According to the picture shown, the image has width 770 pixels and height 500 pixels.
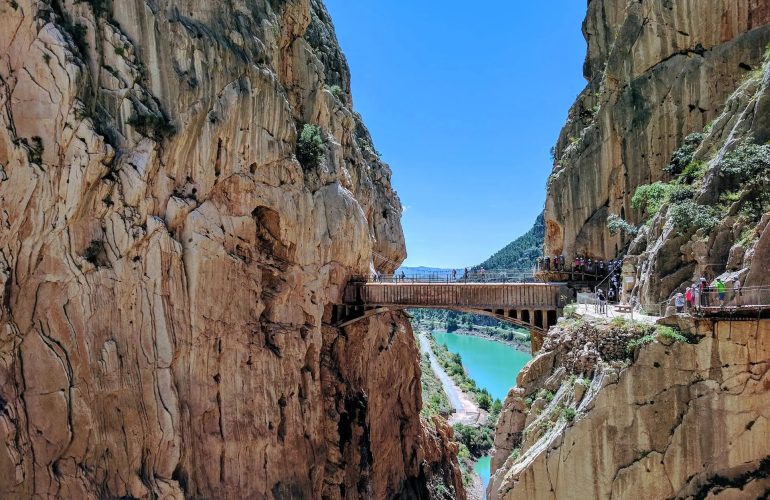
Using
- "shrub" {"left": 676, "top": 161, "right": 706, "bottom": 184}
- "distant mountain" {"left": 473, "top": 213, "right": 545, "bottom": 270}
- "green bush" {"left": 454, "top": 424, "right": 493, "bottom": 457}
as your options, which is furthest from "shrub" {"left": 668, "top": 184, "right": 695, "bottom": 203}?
"distant mountain" {"left": 473, "top": 213, "right": 545, "bottom": 270}

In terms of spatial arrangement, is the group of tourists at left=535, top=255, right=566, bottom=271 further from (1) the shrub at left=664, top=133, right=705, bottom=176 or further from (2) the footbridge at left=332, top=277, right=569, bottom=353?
(1) the shrub at left=664, top=133, right=705, bottom=176

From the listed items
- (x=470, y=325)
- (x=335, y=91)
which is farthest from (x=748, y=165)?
(x=470, y=325)

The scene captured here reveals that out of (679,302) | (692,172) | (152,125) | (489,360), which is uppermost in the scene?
(152,125)

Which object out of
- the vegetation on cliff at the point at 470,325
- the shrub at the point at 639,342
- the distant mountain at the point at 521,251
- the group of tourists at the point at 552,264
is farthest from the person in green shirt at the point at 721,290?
the distant mountain at the point at 521,251

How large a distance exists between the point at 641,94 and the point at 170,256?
2135 cm

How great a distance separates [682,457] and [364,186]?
84.0ft

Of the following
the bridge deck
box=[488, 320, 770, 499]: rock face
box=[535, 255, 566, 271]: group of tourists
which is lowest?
box=[488, 320, 770, 499]: rock face

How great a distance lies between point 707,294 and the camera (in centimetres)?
1151

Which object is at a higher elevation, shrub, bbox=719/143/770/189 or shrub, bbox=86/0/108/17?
shrub, bbox=86/0/108/17

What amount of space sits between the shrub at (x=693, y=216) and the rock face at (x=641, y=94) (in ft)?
27.9

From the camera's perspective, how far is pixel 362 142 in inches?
1500

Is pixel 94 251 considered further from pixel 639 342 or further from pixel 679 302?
pixel 679 302

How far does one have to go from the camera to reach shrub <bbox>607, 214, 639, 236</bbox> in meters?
21.0

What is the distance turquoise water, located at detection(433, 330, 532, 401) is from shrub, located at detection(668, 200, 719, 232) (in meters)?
67.9
